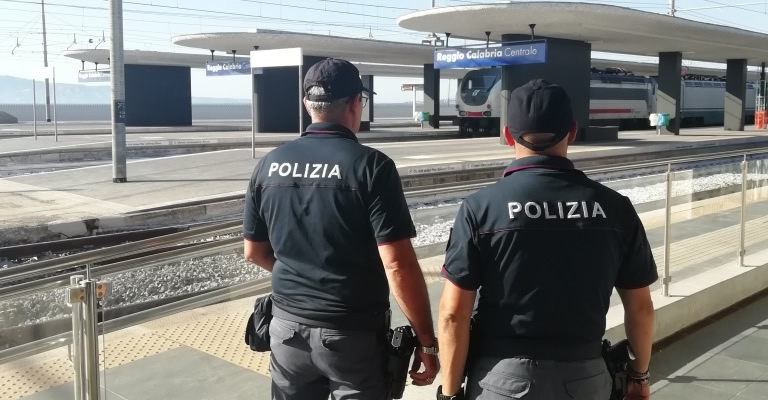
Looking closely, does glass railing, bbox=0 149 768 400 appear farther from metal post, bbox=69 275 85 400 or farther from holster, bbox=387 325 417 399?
holster, bbox=387 325 417 399

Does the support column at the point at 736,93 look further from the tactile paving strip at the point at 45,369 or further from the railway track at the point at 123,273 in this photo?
the tactile paving strip at the point at 45,369

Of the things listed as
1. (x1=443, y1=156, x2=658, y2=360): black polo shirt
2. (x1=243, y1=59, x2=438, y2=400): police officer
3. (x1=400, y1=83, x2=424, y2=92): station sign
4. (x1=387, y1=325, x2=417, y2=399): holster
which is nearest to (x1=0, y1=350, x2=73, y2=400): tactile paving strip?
(x1=243, y1=59, x2=438, y2=400): police officer

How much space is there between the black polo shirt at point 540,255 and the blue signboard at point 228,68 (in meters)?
20.4

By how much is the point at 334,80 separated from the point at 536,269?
92cm

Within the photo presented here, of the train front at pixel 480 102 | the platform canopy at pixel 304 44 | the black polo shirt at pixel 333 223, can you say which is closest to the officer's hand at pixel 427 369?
the black polo shirt at pixel 333 223

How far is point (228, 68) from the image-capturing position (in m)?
24.6

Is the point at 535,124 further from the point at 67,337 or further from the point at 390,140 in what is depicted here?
the point at 390,140

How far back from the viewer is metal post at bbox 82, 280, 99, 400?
278 cm

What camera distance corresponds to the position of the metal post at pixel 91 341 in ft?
9.13

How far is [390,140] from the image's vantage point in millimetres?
29141

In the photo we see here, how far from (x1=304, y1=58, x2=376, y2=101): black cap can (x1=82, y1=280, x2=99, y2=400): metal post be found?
109 centimetres

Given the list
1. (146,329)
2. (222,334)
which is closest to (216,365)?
(222,334)

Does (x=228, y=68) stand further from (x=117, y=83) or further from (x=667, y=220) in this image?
(x=667, y=220)

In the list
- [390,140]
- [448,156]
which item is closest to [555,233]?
[448,156]
